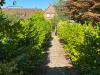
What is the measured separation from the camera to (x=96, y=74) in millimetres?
7977

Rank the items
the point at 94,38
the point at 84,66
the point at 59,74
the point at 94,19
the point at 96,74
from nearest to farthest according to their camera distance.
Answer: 1. the point at 96,74
2. the point at 84,66
3. the point at 94,38
4. the point at 59,74
5. the point at 94,19

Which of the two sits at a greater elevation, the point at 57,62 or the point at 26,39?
the point at 26,39

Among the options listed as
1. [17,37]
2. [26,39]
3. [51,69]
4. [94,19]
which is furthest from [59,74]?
[94,19]

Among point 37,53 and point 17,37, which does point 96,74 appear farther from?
point 37,53

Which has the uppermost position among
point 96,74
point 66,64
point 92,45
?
point 92,45

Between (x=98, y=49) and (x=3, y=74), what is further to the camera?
(x=98, y=49)

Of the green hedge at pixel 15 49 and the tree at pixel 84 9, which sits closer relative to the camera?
the green hedge at pixel 15 49

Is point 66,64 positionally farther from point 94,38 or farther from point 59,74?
point 94,38

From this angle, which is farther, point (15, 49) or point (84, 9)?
point (84, 9)

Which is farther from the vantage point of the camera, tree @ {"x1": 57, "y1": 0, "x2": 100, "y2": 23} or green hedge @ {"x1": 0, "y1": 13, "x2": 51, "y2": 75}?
tree @ {"x1": 57, "y1": 0, "x2": 100, "y2": 23}

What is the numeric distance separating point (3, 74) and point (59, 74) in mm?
6205

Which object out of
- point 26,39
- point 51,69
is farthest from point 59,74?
point 26,39

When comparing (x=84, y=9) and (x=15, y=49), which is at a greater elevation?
(x=84, y=9)

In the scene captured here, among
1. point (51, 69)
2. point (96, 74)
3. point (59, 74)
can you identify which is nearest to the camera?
point (96, 74)
